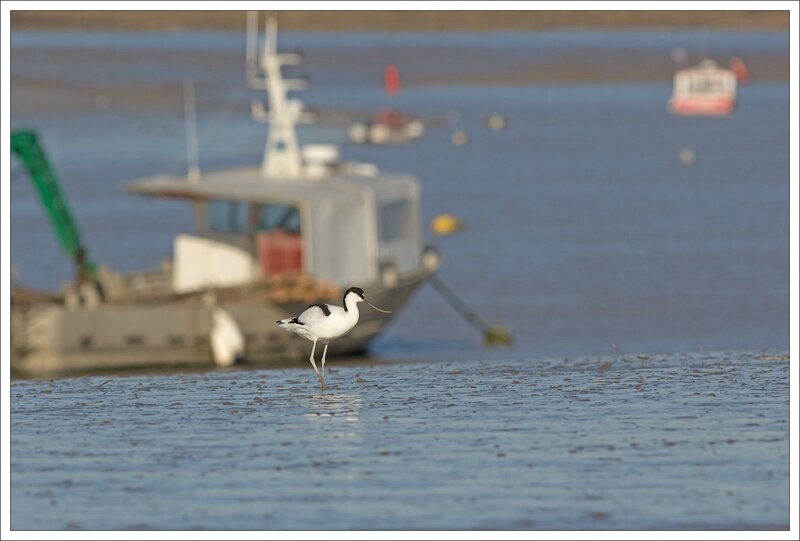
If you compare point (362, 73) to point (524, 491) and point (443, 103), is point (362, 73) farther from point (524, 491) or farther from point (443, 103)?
point (524, 491)

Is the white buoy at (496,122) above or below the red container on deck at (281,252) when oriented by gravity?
below

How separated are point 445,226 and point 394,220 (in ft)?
61.7

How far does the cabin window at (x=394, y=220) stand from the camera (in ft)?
128

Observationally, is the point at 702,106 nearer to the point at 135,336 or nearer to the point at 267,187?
the point at 267,187

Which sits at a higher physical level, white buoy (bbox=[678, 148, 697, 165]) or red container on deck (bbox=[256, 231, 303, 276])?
red container on deck (bbox=[256, 231, 303, 276])

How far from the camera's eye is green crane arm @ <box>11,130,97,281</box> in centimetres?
3872

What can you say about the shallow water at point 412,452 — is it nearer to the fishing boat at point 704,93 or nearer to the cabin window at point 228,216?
the cabin window at point 228,216

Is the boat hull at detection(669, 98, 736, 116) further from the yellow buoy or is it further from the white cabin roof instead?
the white cabin roof

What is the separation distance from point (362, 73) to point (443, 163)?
67.7 metres

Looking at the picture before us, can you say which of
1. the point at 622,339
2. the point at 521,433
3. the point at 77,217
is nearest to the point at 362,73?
the point at 77,217

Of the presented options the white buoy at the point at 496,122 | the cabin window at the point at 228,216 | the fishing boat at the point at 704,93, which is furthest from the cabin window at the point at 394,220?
the fishing boat at the point at 704,93

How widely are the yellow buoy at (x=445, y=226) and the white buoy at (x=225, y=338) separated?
75.8ft

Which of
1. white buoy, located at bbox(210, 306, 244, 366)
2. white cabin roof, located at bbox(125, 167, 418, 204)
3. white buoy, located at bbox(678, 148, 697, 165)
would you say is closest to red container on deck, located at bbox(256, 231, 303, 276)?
white cabin roof, located at bbox(125, 167, 418, 204)

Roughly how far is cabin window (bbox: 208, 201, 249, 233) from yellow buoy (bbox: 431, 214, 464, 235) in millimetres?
20190
